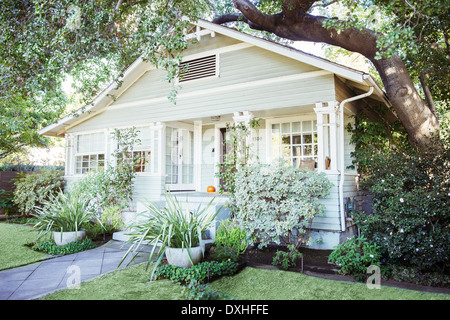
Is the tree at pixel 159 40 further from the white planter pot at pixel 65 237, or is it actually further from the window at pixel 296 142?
the white planter pot at pixel 65 237

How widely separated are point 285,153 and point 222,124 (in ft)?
7.93

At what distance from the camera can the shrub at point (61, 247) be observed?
664 centimetres

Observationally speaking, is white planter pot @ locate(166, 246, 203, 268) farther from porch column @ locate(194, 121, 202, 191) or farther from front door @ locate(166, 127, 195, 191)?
porch column @ locate(194, 121, 202, 191)

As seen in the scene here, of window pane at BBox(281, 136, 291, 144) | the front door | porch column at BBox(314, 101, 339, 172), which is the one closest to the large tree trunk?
porch column at BBox(314, 101, 339, 172)

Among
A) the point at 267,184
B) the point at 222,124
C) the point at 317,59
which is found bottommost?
the point at 267,184

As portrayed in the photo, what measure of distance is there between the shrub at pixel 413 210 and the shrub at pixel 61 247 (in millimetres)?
5639

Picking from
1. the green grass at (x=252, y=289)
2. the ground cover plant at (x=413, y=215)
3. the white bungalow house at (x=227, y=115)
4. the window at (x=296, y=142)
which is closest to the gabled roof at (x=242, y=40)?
the white bungalow house at (x=227, y=115)

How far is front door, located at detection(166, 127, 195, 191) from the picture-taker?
396 inches

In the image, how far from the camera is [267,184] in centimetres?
625

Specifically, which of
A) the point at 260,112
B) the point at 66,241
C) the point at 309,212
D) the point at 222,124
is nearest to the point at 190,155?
the point at 222,124

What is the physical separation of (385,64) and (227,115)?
4.43 metres

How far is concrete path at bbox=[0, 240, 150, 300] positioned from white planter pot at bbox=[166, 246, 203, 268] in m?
0.56
